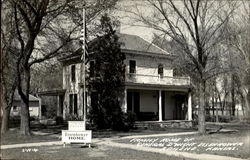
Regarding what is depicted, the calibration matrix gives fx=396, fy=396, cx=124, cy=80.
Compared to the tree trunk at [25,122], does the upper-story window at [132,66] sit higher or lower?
higher

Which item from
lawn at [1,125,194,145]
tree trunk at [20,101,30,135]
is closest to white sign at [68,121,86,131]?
lawn at [1,125,194,145]

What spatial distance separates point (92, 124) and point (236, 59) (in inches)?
571

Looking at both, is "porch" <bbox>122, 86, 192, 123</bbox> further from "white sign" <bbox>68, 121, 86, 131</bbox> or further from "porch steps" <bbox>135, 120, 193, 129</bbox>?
"white sign" <bbox>68, 121, 86, 131</bbox>

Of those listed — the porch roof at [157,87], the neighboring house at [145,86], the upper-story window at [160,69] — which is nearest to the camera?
the porch roof at [157,87]

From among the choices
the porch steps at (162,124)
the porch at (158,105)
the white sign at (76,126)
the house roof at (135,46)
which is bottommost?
the porch steps at (162,124)

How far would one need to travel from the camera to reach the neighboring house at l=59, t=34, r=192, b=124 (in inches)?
1357

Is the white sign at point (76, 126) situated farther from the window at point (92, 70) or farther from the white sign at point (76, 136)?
the window at point (92, 70)

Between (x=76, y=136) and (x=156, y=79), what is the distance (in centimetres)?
2001

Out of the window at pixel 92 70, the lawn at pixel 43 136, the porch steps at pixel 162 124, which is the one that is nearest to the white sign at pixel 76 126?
the lawn at pixel 43 136

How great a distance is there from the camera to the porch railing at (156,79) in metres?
33.9

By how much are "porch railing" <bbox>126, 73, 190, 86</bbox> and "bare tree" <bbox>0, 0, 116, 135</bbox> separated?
23.9ft

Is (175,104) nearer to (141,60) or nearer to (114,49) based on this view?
(141,60)

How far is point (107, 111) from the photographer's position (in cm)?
3039

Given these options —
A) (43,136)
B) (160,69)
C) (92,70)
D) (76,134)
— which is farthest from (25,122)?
(160,69)
